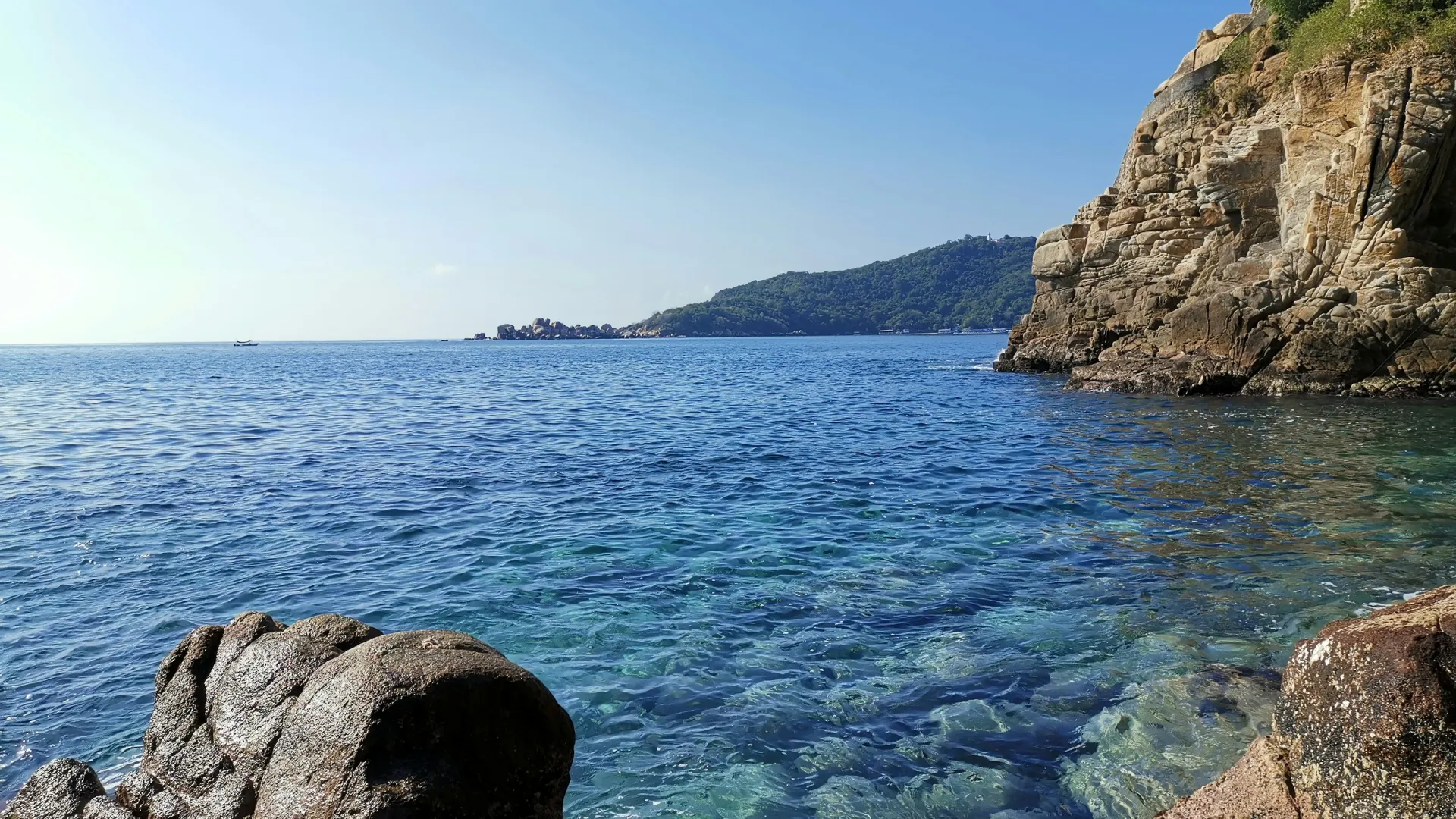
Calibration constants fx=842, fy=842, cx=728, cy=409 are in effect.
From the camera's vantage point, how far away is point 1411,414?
74.9ft

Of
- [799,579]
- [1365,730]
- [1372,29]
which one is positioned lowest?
[799,579]

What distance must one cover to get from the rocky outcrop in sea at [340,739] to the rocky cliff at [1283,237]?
31.3m

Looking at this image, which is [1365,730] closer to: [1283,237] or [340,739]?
[340,739]

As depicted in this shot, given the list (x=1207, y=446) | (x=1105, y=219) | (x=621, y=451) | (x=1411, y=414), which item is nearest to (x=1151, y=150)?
(x=1105, y=219)

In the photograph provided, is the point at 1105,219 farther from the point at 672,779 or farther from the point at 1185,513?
the point at 672,779

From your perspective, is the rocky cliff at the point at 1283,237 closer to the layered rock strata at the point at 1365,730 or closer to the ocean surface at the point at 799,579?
the ocean surface at the point at 799,579

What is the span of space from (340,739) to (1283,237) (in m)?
37.1

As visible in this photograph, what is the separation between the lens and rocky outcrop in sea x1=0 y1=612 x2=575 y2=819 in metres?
3.66

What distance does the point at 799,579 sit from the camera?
10.6 meters

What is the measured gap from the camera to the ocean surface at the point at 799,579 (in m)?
6.46

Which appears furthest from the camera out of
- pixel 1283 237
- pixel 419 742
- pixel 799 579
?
pixel 1283 237

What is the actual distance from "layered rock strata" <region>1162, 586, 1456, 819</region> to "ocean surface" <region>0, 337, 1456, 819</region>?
5.01 feet

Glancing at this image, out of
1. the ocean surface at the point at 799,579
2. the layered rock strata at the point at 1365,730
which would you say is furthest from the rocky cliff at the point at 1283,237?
the layered rock strata at the point at 1365,730

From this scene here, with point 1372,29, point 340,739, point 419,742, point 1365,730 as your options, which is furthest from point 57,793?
point 1372,29
